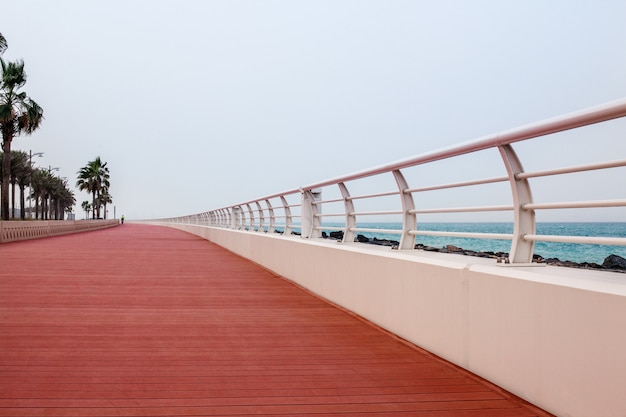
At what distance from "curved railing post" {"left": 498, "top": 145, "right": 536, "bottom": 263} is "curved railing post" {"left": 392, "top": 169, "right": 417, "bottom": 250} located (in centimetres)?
167

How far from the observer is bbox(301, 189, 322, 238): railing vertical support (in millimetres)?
9312

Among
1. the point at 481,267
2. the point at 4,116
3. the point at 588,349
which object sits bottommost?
the point at 588,349

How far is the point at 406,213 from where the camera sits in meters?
5.69

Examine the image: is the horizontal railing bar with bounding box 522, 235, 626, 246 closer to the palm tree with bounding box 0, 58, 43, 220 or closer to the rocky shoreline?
the rocky shoreline

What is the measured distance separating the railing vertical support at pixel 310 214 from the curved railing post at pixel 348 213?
66.2 inches

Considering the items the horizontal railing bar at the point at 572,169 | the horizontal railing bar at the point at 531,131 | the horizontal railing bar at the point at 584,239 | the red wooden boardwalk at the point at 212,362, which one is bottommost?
the red wooden boardwalk at the point at 212,362

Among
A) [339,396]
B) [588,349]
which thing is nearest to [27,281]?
[339,396]

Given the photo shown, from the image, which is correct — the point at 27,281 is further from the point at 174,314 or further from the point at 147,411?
the point at 147,411

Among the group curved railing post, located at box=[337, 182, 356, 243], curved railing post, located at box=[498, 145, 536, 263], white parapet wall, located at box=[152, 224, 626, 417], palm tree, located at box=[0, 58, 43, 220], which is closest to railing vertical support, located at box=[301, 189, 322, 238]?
curved railing post, located at box=[337, 182, 356, 243]

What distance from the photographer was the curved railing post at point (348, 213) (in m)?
7.47

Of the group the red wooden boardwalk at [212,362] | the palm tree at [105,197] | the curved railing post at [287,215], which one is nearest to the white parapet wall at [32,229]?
the curved railing post at [287,215]

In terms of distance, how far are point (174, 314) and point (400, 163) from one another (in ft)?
9.51

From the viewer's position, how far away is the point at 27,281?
917cm

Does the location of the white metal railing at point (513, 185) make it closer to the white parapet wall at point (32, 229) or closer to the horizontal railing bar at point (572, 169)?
the horizontal railing bar at point (572, 169)
